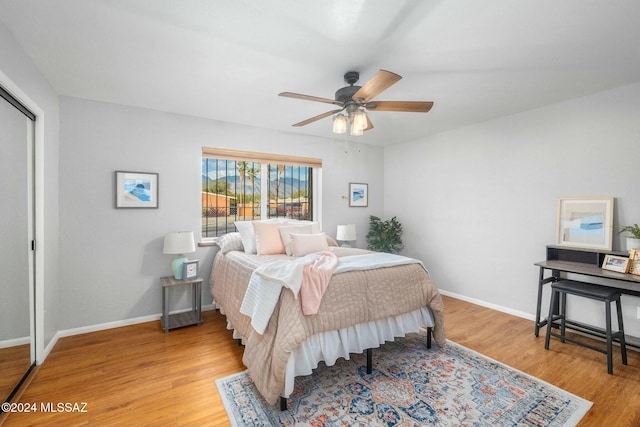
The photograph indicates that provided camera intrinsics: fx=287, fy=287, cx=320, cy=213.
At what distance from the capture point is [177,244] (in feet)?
10.6

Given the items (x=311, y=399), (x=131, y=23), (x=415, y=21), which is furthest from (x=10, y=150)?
(x=415, y=21)

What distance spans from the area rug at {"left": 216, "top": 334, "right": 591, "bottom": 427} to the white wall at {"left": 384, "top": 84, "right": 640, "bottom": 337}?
63.0 inches

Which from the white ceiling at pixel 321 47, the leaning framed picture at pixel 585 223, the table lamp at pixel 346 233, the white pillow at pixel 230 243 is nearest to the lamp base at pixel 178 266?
the white pillow at pixel 230 243

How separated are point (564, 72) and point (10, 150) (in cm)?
435

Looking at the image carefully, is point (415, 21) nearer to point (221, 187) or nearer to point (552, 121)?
point (552, 121)

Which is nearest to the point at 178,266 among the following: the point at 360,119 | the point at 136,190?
the point at 136,190

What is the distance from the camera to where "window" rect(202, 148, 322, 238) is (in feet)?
12.8

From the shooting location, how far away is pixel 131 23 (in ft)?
6.01

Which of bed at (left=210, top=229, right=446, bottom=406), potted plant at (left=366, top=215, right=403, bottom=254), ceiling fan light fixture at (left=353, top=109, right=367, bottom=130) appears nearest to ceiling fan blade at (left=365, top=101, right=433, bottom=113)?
ceiling fan light fixture at (left=353, top=109, right=367, bottom=130)

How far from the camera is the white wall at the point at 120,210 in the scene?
3.00m

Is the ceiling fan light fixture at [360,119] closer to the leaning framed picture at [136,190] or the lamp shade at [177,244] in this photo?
the lamp shade at [177,244]

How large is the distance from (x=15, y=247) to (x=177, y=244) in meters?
1.31

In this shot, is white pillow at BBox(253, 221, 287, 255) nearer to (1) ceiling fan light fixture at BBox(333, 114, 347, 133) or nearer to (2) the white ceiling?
(2) the white ceiling

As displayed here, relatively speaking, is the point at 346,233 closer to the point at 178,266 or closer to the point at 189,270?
the point at 189,270
